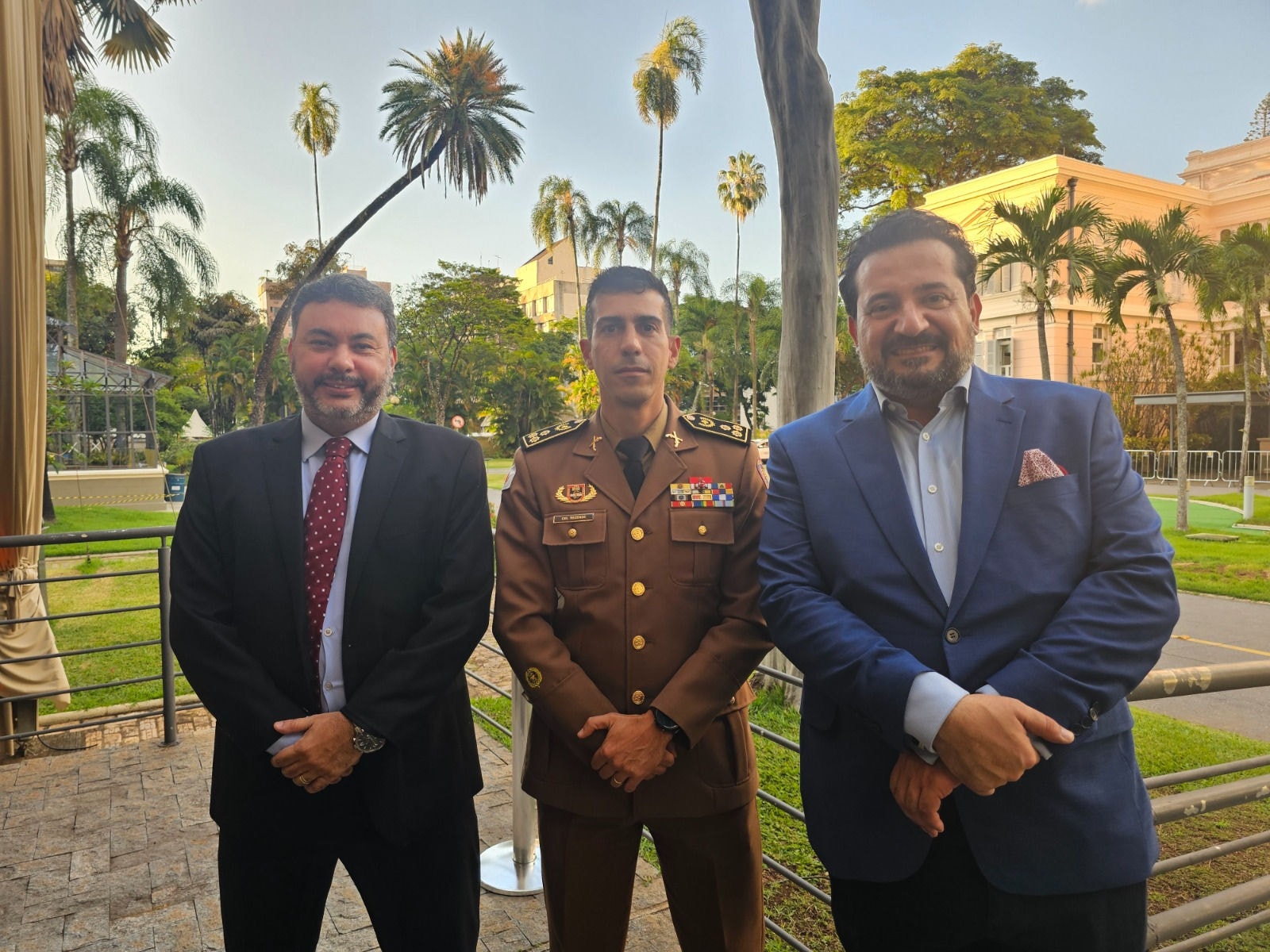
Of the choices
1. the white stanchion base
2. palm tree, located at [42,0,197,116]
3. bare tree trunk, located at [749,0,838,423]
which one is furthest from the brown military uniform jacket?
palm tree, located at [42,0,197,116]

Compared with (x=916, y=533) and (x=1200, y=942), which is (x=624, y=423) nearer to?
(x=916, y=533)

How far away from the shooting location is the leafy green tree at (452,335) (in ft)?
109

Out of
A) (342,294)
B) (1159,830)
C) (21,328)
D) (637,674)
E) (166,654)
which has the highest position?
(21,328)

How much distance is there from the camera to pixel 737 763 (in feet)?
6.48

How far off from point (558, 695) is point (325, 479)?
0.79 meters

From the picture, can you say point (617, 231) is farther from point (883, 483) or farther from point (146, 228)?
point (883, 483)

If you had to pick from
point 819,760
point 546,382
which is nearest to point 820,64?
point 819,760

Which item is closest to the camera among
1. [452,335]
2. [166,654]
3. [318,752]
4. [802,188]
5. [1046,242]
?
[318,752]

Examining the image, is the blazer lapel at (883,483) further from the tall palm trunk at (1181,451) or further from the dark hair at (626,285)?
the tall palm trunk at (1181,451)

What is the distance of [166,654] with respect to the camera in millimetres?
4215

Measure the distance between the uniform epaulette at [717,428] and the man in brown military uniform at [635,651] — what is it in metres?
0.07

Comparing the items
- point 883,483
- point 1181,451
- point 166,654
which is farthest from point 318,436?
point 1181,451

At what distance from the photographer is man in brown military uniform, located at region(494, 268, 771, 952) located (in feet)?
A: 6.24

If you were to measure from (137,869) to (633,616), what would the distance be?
2.48 meters
